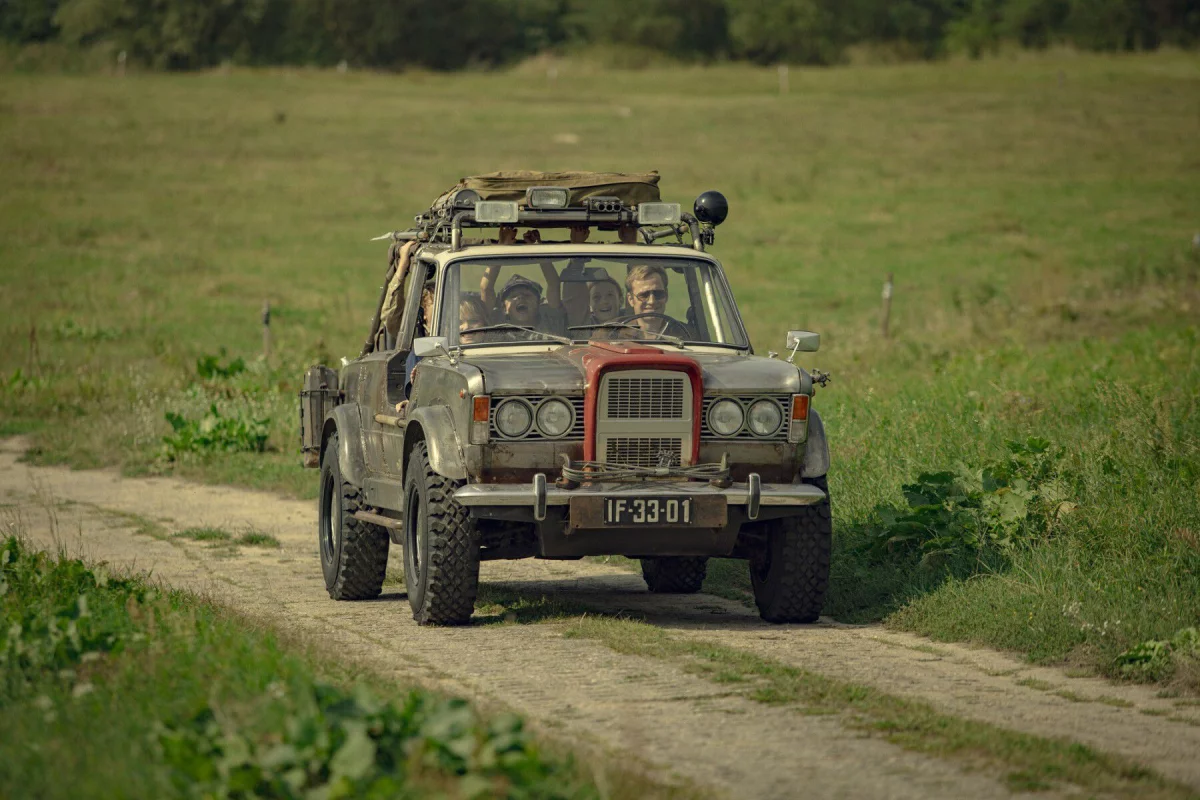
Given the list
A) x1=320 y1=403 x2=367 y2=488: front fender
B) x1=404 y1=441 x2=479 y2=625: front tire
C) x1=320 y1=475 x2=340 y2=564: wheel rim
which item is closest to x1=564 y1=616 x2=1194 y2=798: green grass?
x1=404 y1=441 x2=479 y2=625: front tire

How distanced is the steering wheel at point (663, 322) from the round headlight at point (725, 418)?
1.03m

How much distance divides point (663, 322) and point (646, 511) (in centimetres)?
173

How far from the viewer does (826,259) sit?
3212cm

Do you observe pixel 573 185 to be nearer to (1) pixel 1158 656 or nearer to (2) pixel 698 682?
(2) pixel 698 682

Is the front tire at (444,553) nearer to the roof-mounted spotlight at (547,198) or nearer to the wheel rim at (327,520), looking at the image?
the roof-mounted spotlight at (547,198)

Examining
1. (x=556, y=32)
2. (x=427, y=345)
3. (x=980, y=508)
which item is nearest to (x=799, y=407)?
(x=980, y=508)

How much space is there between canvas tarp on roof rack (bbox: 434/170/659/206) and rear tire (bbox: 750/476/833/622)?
8.89 feet

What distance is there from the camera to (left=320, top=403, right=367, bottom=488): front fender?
1105 cm

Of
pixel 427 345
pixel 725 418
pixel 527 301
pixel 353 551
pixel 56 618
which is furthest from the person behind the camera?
pixel 353 551

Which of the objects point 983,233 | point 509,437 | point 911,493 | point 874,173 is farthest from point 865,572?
point 874,173

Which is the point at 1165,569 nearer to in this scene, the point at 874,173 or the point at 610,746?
the point at 610,746

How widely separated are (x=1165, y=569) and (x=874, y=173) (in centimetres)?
3259

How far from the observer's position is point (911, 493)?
11.1 metres

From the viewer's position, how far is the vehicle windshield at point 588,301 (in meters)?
10.1
